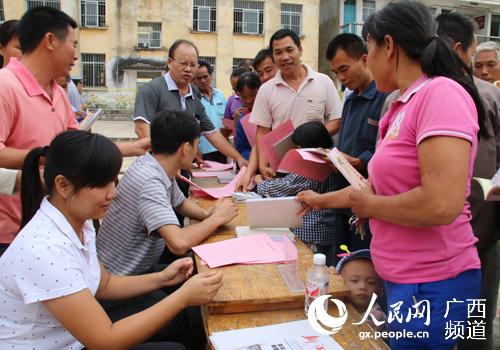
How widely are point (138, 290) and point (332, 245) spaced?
4.05 feet

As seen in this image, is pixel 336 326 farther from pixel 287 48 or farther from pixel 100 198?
pixel 287 48

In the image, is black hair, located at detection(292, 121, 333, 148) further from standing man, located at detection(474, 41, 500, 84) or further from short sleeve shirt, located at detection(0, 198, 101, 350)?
standing man, located at detection(474, 41, 500, 84)

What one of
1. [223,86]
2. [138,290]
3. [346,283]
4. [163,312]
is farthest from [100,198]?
[223,86]

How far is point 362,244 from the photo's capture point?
2.33 meters

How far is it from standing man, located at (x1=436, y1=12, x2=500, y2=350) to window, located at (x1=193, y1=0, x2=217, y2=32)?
17.4 m

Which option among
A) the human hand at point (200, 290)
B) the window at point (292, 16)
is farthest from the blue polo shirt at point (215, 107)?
the window at point (292, 16)

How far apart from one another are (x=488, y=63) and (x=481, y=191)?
1727 millimetres

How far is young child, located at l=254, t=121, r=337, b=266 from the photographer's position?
240cm

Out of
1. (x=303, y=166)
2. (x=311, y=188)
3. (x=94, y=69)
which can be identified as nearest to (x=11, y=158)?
(x=303, y=166)

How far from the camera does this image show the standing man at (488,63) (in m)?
3.17

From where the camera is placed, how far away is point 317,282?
1.29 metres

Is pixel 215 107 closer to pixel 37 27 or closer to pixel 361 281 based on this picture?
pixel 37 27

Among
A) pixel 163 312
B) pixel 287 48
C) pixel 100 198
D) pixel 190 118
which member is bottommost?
pixel 163 312

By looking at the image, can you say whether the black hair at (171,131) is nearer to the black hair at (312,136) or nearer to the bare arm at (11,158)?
the bare arm at (11,158)
